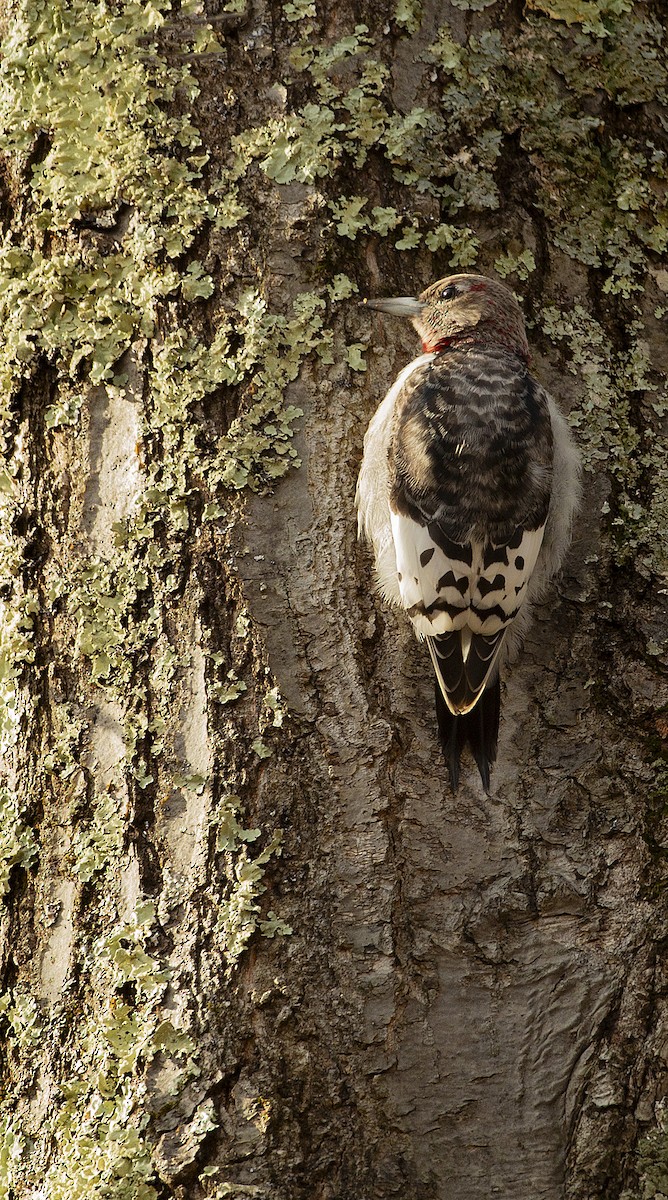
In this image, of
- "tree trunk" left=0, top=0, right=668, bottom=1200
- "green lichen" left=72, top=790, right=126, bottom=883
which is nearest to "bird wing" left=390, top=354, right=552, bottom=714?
"tree trunk" left=0, top=0, right=668, bottom=1200

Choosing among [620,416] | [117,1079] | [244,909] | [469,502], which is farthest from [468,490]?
[117,1079]

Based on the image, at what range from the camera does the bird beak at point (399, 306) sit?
2691 mm

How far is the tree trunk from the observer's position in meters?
2.30

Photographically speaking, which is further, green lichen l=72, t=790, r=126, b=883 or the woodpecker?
the woodpecker

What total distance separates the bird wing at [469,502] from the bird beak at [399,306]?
18 cm

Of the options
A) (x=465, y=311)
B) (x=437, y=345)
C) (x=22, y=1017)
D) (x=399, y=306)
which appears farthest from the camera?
(x=437, y=345)

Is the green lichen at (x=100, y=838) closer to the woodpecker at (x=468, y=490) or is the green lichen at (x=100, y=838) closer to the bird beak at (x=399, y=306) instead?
the woodpecker at (x=468, y=490)

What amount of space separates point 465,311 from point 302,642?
3.35 feet

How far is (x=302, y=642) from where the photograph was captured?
2.52 m

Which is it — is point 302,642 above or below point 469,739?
above

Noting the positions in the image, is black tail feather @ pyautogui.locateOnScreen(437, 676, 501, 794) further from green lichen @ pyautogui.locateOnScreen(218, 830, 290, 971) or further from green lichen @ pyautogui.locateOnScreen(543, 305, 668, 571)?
green lichen @ pyautogui.locateOnScreen(543, 305, 668, 571)

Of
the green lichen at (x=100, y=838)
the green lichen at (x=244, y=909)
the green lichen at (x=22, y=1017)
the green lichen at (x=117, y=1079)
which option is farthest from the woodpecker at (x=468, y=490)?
the green lichen at (x=22, y=1017)

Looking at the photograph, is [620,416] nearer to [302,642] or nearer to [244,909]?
[302,642]

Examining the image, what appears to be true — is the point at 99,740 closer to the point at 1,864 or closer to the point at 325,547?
the point at 1,864
